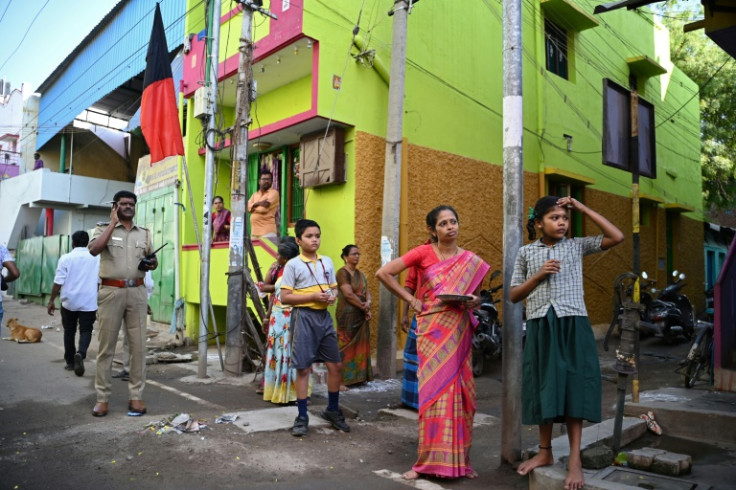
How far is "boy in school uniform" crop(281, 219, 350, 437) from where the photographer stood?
14.8ft

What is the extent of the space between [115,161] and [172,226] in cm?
1047

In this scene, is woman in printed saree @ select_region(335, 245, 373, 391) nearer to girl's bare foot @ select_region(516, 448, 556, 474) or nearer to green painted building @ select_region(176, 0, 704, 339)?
green painted building @ select_region(176, 0, 704, 339)

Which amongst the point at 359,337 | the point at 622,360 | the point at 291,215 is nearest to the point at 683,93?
the point at 291,215

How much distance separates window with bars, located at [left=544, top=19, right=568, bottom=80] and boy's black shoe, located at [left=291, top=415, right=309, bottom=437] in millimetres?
10785

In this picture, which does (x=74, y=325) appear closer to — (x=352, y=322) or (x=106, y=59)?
(x=352, y=322)

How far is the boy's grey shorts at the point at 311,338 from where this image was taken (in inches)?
177

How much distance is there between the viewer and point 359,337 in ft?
21.8

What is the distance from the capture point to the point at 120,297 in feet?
16.0

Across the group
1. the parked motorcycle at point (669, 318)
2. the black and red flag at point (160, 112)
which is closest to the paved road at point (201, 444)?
the black and red flag at point (160, 112)

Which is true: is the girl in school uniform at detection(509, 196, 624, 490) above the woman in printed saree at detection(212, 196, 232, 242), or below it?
below

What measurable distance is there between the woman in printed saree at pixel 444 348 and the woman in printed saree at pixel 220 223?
6.82 m

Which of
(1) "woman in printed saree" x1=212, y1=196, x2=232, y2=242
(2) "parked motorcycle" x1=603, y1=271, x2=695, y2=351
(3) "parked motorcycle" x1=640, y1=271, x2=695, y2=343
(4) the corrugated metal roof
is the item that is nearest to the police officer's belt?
(1) "woman in printed saree" x1=212, y1=196, x2=232, y2=242

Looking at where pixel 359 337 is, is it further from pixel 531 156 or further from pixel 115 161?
pixel 115 161

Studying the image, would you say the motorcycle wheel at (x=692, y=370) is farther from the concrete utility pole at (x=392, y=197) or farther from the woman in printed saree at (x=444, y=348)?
the woman in printed saree at (x=444, y=348)
